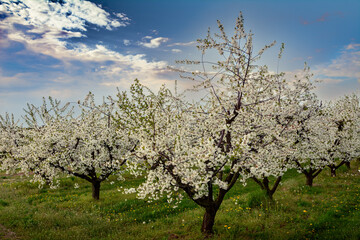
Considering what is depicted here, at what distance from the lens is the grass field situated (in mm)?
11133

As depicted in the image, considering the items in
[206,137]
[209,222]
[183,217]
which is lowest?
[183,217]

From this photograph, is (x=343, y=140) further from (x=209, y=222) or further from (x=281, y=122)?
(x=209, y=222)

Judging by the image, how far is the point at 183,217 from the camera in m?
13.5

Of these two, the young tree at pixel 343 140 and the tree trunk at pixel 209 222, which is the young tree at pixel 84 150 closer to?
the tree trunk at pixel 209 222

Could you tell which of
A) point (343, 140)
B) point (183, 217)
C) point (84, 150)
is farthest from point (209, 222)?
point (343, 140)

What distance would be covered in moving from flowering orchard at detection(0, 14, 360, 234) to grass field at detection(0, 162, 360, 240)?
136 cm

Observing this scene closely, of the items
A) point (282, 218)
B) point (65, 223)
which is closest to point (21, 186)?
point (65, 223)

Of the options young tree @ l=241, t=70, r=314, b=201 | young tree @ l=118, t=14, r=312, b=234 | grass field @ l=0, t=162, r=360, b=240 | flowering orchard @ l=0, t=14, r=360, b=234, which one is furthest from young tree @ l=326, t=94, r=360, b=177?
young tree @ l=118, t=14, r=312, b=234

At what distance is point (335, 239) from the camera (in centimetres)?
1003

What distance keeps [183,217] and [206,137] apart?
608 cm

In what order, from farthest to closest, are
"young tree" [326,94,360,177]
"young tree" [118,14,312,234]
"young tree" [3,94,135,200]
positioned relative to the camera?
"young tree" [326,94,360,177], "young tree" [3,94,135,200], "young tree" [118,14,312,234]

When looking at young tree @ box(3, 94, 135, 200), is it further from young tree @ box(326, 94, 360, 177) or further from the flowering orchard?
Result: young tree @ box(326, 94, 360, 177)

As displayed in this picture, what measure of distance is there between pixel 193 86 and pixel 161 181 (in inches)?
184

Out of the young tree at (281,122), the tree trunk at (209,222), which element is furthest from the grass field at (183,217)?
the young tree at (281,122)
